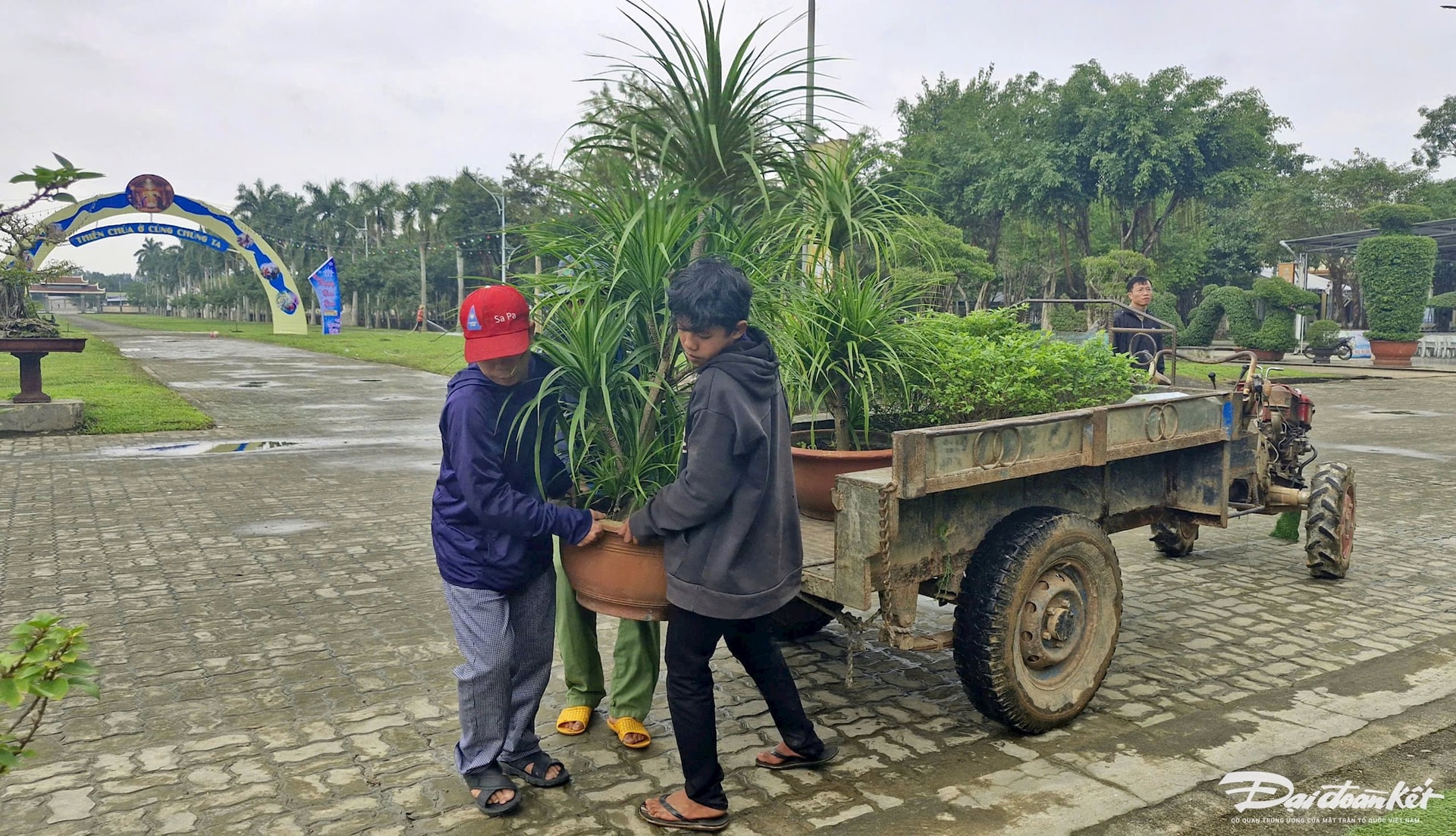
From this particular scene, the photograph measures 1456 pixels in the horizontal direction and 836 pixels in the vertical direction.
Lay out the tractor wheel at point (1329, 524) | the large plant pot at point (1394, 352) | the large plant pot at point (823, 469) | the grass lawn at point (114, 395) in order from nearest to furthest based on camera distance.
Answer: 1. the large plant pot at point (823, 469)
2. the tractor wheel at point (1329, 524)
3. the grass lawn at point (114, 395)
4. the large plant pot at point (1394, 352)

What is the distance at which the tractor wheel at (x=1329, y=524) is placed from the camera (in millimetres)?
5891

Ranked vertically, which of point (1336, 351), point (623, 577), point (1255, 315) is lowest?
point (623, 577)

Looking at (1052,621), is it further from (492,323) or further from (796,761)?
(492,323)

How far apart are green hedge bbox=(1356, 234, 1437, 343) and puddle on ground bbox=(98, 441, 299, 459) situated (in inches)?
1121

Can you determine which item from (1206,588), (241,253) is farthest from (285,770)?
(241,253)

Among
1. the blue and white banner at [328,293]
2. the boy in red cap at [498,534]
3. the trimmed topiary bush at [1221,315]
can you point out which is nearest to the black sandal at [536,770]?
the boy in red cap at [498,534]

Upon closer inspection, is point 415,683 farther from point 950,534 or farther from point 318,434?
point 318,434

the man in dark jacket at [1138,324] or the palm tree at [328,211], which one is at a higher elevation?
the palm tree at [328,211]

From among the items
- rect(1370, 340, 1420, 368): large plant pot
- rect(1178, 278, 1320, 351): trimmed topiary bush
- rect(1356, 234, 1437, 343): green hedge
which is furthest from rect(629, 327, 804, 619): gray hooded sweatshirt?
rect(1356, 234, 1437, 343): green hedge

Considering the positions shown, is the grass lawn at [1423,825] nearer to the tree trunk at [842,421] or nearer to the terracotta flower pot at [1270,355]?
the tree trunk at [842,421]

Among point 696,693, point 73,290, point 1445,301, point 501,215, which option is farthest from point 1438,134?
point 73,290

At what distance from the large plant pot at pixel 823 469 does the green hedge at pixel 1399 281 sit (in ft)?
98.4

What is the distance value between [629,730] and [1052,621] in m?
1.61

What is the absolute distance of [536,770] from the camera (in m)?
3.45
